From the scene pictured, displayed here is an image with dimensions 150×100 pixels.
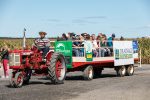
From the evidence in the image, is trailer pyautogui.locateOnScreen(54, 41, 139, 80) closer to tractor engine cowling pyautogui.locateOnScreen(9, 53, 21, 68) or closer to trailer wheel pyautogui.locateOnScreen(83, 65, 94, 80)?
trailer wheel pyautogui.locateOnScreen(83, 65, 94, 80)

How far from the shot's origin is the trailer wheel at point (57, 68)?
16.6 metres

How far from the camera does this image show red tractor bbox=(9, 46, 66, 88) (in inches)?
639

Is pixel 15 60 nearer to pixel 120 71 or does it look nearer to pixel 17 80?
pixel 17 80

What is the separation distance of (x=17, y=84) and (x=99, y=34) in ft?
23.1

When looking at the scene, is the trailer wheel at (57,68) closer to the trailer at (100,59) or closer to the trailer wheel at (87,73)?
the trailer at (100,59)

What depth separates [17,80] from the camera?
15688 millimetres

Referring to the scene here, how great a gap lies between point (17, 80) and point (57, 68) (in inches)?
81.3

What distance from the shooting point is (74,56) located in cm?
1877

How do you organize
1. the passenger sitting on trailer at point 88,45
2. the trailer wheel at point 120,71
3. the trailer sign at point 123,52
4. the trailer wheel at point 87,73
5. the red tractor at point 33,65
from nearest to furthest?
1. the red tractor at point 33,65
2. the trailer wheel at point 87,73
3. the passenger sitting on trailer at point 88,45
4. the trailer sign at point 123,52
5. the trailer wheel at point 120,71

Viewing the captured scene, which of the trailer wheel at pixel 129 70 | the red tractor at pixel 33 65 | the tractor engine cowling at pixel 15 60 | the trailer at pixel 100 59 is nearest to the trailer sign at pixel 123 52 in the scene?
the trailer at pixel 100 59

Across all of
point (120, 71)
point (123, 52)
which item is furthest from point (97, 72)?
point (123, 52)

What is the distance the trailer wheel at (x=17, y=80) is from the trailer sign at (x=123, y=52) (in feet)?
21.2

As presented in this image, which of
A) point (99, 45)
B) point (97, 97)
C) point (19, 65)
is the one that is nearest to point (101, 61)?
point (99, 45)

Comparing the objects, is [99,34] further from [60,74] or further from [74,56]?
[60,74]
